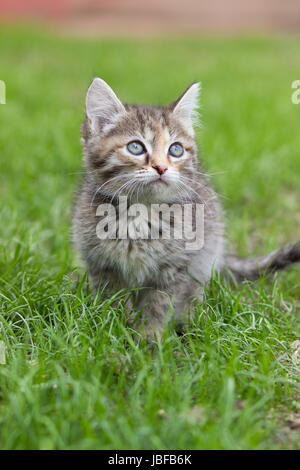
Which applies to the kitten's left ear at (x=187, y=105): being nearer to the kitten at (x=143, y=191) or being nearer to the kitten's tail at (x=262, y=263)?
the kitten at (x=143, y=191)

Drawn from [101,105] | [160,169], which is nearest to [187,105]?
[101,105]

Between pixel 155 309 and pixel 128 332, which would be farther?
pixel 155 309

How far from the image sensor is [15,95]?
8062 mm

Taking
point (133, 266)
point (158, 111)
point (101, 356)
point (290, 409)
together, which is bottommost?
point (290, 409)

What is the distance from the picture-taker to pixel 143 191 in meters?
3.08

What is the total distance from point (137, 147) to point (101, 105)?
0.37 m

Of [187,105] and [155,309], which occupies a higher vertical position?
[187,105]

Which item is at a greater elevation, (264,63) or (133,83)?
(264,63)

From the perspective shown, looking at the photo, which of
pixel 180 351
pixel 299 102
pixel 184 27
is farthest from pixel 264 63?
pixel 180 351

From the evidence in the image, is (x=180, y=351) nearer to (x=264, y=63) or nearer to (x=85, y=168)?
(x=85, y=168)

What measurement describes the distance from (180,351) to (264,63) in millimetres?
9653

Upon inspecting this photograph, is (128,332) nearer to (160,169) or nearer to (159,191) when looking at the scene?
(159,191)

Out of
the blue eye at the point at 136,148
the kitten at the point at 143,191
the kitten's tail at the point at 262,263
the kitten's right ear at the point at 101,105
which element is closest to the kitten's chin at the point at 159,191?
the kitten at the point at 143,191

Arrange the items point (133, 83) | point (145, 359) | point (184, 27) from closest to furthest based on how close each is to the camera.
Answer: point (145, 359), point (133, 83), point (184, 27)
